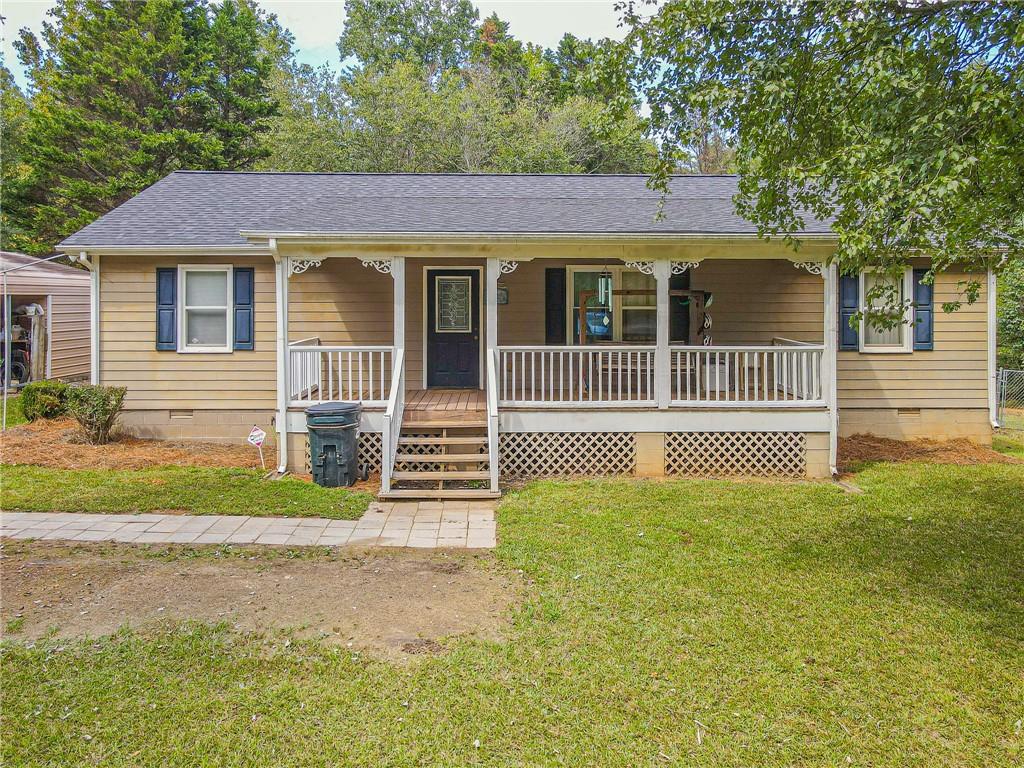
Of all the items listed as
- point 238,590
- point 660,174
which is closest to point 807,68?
point 660,174

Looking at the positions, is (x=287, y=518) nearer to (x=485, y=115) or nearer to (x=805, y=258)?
(x=805, y=258)

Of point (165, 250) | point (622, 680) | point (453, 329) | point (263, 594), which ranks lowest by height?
point (622, 680)

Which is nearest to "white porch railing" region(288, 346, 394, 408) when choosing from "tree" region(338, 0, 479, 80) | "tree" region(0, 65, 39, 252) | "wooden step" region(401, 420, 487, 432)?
"wooden step" region(401, 420, 487, 432)

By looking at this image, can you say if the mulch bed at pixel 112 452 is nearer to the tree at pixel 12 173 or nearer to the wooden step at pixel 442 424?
the wooden step at pixel 442 424

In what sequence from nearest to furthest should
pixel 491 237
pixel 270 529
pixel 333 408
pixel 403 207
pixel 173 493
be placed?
pixel 270 529, pixel 173 493, pixel 333 408, pixel 491 237, pixel 403 207

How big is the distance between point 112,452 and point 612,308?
764cm

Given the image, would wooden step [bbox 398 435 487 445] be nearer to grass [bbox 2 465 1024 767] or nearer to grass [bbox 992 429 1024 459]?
grass [bbox 2 465 1024 767]

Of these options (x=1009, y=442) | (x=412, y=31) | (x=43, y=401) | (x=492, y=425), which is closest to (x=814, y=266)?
(x=492, y=425)

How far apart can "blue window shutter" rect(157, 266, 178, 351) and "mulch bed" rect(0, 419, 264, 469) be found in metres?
1.55

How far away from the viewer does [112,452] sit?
381 inches

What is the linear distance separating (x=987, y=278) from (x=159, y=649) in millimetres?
11849

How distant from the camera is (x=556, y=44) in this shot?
33.5 meters

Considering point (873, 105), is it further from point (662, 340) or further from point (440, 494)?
point (440, 494)

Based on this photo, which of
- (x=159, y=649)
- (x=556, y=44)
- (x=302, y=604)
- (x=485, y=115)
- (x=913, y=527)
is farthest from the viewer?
(x=556, y=44)
